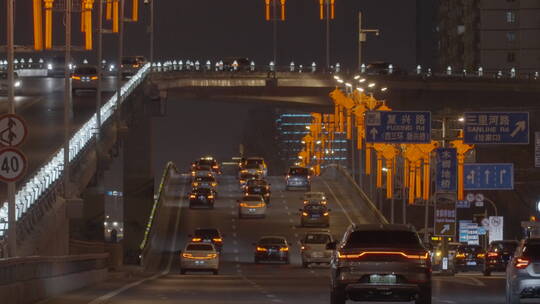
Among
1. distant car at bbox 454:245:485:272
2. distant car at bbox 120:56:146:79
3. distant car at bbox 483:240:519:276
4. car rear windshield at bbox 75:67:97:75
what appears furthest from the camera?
distant car at bbox 120:56:146:79

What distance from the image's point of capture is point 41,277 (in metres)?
28.8

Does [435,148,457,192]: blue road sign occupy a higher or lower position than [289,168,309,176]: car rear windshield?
higher

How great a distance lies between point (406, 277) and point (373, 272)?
0.60 m

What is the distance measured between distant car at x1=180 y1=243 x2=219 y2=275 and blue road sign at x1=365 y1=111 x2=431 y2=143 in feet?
39.9

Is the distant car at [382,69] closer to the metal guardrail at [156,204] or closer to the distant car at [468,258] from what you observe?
the metal guardrail at [156,204]

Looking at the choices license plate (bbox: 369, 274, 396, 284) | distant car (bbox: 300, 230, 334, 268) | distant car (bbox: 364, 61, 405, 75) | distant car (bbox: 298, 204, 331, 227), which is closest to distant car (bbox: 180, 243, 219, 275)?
distant car (bbox: 300, 230, 334, 268)

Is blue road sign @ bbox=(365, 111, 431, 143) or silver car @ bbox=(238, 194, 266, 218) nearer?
blue road sign @ bbox=(365, 111, 431, 143)

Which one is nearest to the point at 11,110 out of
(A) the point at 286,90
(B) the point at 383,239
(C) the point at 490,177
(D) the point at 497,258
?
(B) the point at 383,239

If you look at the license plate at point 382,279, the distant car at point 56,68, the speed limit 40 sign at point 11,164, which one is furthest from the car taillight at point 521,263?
the distant car at point 56,68

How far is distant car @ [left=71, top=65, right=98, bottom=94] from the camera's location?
9586 cm

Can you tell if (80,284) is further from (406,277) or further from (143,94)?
(143,94)

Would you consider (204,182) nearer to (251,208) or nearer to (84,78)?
(251,208)

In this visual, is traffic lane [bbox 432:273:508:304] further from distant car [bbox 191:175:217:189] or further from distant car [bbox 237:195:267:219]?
distant car [bbox 191:175:217:189]

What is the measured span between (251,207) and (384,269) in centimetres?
6241
